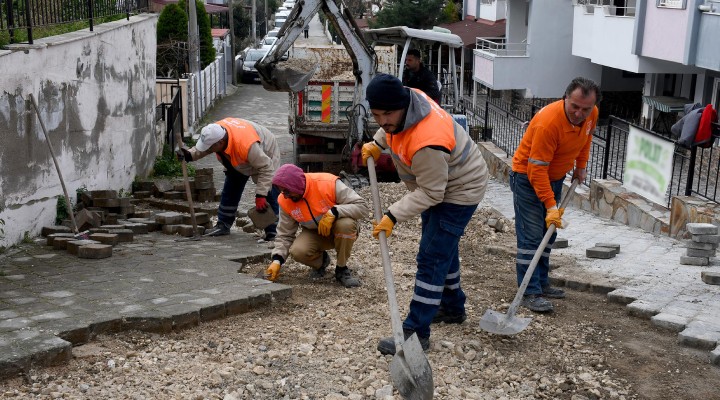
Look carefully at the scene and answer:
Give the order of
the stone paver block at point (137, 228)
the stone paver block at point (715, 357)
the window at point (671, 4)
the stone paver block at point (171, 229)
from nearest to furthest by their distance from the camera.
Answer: the stone paver block at point (715, 357), the stone paver block at point (137, 228), the stone paver block at point (171, 229), the window at point (671, 4)

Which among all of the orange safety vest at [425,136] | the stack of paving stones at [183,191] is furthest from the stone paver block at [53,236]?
the orange safety vest at [425,136]

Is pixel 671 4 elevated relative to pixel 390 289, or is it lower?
elevated

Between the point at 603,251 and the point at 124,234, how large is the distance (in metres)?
4.48

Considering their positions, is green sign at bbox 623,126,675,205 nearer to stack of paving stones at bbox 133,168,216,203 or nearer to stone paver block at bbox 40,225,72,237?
stack of paving stones at bbox 133,168,216,203

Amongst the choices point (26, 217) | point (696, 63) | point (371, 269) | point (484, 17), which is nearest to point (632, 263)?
point (371, 269)

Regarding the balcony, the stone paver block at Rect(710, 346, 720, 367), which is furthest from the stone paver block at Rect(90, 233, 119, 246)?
the balcony

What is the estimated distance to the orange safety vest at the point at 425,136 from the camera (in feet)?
14.3

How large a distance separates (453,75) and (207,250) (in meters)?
7.27

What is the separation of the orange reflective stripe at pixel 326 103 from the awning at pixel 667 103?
338 inches

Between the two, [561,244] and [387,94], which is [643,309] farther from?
[387,94]

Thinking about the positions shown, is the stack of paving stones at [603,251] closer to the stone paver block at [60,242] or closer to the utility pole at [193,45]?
the stone paver block at [60,242]

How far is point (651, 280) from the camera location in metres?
6.33

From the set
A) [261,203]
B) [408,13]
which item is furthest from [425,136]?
[408,13]

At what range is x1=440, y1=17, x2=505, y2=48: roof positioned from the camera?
29.1 m
